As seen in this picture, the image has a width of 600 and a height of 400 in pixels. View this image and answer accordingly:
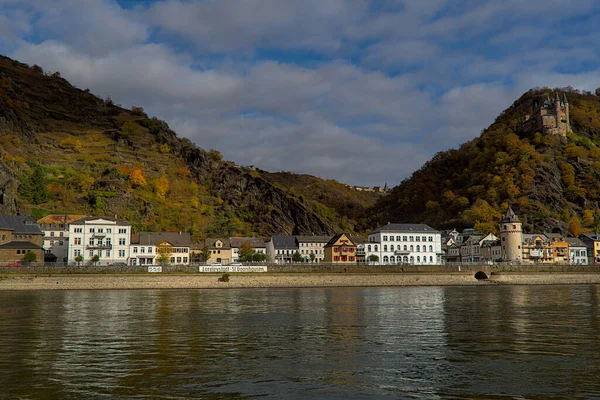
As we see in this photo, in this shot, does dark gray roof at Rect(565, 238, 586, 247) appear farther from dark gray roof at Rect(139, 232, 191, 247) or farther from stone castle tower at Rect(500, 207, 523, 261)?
dark gray roof at Rect(139, 232, 191, 247)

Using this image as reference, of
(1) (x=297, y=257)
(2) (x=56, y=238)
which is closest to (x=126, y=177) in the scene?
(2) (x=56, y=238)

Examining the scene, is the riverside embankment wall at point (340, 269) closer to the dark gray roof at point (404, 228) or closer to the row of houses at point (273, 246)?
the row of houses at point (273, 246)

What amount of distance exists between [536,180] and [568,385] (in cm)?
14344

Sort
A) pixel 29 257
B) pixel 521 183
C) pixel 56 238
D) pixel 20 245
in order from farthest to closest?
pixel 521 183, pixel 56 238, pixel 20 245, pixel 29 257

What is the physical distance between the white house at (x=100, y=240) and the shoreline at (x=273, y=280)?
20.3 meters

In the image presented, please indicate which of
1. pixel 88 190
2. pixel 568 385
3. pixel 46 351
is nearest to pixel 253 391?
pixel 568 385

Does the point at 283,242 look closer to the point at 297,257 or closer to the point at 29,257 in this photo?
the point at 297,257

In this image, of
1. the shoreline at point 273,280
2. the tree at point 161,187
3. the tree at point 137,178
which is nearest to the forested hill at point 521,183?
the shoreline at point 273,280

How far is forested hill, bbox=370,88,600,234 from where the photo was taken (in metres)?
141

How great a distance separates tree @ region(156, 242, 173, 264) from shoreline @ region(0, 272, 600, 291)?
18.9m

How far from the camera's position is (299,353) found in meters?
23.9

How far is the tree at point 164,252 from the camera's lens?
307ft

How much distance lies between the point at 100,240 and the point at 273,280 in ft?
110

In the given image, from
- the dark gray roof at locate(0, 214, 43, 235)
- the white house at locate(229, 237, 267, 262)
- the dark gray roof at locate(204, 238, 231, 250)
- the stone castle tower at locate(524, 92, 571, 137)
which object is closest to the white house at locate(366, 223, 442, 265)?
the white house at locate(229, 237, 267, 262)
